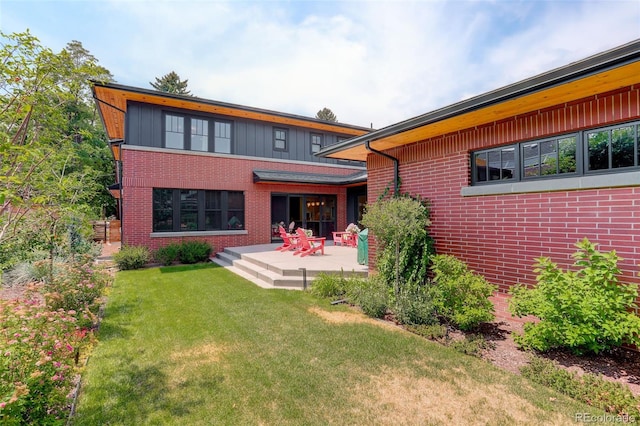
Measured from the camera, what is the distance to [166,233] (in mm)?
11820

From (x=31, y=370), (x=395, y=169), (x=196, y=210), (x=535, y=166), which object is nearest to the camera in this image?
(x=31, y=370)

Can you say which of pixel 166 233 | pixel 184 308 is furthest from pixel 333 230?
pixel 184 308

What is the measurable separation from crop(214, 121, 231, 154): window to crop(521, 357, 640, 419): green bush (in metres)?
12.7

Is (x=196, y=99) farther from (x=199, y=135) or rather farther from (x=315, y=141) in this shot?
(x=315, y=141)

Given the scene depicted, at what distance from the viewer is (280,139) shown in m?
14.9

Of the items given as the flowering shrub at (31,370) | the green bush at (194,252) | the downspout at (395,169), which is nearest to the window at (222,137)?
the green bush at (194,252)

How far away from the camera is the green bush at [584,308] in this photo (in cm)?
328

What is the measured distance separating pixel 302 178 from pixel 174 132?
5.85m

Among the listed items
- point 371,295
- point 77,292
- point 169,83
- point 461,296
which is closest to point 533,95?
point 461,296

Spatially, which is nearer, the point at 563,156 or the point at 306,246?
the point at 563,156

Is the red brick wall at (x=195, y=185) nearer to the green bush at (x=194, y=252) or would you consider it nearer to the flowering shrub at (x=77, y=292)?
the green bush at (x=194, y=252)

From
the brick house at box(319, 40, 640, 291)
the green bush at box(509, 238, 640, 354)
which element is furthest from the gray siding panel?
the green bush at box(509, 238, 640, 354)

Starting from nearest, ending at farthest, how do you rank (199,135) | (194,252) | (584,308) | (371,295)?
(584,308)
(371,295)
(194,252)
(199,135)

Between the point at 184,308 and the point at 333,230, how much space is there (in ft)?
35.8
